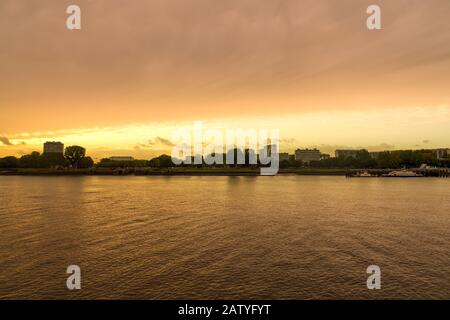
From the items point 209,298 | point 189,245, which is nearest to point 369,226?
point 189,245

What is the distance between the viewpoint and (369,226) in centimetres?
3734

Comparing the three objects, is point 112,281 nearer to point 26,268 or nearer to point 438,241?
point 26,268

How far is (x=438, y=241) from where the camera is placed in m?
30.1

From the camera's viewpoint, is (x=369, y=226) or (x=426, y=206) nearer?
(x=369, y=226)

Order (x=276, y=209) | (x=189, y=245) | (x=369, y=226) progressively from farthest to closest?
(x=276, y=209), (x=369, y=226), (x=189, y=245)

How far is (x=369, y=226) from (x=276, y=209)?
15737 millimetres

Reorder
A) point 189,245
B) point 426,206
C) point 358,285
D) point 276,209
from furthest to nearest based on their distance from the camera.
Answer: point 426,206 < point 276,209 < point 189,245 < point 358,285

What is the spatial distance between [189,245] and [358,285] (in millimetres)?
13035
